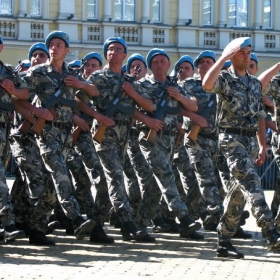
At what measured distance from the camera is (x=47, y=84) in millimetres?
11969

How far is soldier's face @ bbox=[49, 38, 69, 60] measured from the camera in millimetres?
11992

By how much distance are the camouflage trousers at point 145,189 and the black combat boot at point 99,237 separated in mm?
1046

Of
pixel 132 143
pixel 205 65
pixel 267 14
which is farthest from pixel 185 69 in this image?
pixel 267 14

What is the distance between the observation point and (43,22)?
112ft

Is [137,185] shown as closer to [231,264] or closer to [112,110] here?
[112,110]

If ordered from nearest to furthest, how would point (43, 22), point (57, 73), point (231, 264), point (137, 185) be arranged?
point (231, 264), point (57, 73), point (137, 185), point (43, 22)

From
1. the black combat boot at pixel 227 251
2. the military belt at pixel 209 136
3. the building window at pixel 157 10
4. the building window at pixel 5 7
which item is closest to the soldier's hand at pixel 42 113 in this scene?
the black combat boot at pixel 227 251

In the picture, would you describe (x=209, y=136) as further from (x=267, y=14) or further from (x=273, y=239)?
(x=267, y=14)

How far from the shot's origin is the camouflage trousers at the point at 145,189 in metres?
13.3

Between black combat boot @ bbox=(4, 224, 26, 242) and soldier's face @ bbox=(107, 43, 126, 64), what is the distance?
2.27 metres

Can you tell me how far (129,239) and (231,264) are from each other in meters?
1.75

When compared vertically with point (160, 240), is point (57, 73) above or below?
above

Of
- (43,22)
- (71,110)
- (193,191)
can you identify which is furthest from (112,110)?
(43,22)

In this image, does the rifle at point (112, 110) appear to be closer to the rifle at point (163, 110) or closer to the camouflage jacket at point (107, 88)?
the camouflage jacket at point (107, 88)
